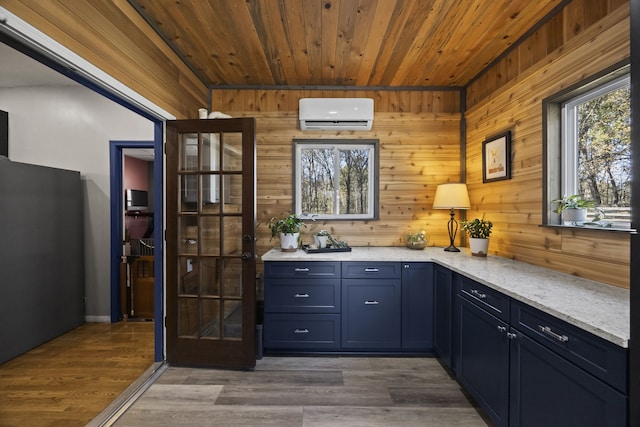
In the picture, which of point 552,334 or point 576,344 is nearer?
point 576,344

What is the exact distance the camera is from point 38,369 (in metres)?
2.52

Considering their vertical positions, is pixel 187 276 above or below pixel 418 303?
above

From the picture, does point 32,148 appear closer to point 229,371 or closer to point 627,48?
point 229,371

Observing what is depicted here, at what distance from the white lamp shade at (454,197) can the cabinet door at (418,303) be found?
2.28 ft

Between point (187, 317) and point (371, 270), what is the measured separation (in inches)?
64.9

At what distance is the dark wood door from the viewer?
8.55 ft

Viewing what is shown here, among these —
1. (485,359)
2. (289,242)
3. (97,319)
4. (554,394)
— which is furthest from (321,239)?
(97,319)

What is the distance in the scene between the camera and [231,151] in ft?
8.70

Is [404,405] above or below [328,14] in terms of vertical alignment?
below

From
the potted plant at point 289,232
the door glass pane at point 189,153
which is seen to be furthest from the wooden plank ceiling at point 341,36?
the potted plant at point 289,232

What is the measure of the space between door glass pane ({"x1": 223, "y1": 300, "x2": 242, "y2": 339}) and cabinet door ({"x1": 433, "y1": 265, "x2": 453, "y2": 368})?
1698mm

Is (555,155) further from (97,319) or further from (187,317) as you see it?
(97,319)

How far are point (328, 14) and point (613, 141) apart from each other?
1.99 metres

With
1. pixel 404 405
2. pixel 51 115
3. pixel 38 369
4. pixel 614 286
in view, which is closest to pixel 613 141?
pixel 614 286
